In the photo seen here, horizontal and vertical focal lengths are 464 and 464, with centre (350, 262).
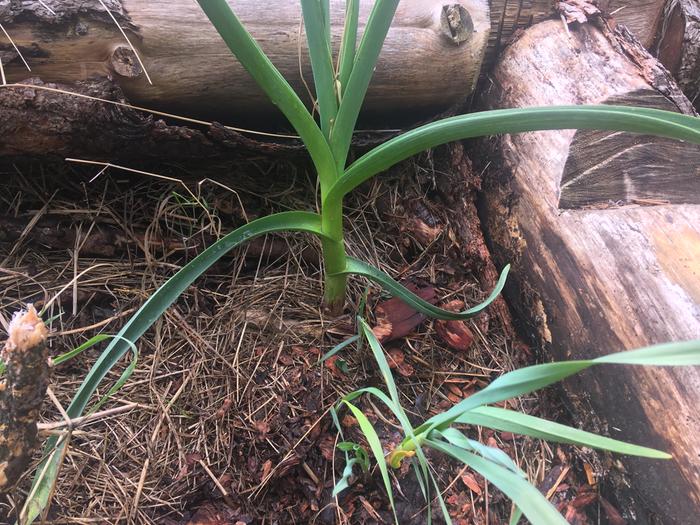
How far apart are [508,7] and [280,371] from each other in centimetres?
102

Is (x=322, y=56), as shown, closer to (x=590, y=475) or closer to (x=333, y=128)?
(x=333, y=128)

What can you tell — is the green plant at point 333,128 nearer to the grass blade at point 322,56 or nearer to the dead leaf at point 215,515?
the grass blade at point 322,56

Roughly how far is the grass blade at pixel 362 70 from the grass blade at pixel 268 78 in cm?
3

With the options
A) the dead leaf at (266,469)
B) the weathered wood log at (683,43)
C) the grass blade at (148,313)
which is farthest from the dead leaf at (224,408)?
the weathered wood log at (683,43)

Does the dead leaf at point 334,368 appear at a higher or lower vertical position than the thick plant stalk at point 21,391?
lower

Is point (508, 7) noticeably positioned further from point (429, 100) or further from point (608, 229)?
point (608, 229)

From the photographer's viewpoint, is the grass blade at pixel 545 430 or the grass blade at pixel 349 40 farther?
the grass blade at pixel 349 40

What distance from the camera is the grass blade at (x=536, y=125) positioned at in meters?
0.56

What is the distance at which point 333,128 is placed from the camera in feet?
2.55

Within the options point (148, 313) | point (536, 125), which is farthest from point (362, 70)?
point (148, 313)

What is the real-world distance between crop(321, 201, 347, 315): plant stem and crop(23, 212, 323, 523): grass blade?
1.6 inches

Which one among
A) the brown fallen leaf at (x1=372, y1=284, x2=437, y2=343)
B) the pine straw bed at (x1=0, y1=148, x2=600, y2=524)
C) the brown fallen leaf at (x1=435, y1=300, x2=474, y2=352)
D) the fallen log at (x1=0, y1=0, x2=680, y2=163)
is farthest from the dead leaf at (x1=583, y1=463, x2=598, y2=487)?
the fallen log at (x1=0, y1=0, x2=680, y2=163)

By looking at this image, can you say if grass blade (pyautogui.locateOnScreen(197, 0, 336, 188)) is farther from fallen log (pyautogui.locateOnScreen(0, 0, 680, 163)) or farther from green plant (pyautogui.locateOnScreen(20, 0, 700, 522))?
fallen log (pyautogui.locateOnScreen(0, 0, 680, 163))

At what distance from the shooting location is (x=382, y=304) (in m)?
1.02
